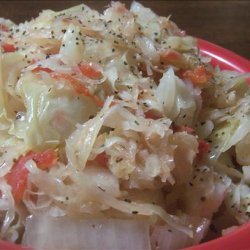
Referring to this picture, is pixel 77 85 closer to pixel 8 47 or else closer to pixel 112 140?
pixel 112 140

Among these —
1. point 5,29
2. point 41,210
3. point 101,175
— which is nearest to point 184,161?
point 101,175

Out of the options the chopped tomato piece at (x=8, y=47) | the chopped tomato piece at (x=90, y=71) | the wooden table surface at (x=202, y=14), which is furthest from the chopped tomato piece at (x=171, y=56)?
the wooden table surface at (x=202, y=14)

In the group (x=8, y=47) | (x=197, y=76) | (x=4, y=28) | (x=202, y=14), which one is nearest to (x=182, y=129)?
(x=197, y=76)

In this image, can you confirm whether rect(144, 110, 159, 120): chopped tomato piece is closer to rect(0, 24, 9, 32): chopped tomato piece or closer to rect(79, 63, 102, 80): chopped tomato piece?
rect(79, 63, 102, 80): chopped tomato piece

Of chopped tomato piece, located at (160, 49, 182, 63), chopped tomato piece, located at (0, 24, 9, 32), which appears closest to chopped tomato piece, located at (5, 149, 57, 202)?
chopped tomato piece, located at (160, 49, 182, 63)

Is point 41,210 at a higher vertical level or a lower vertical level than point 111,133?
lower

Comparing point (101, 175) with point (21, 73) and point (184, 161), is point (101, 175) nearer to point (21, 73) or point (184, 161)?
point (184, 161)

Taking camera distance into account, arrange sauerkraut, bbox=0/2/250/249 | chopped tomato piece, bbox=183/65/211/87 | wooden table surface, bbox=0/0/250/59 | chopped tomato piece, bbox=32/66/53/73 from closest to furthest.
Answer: sauerkraut, bbox=0/2/250/249, chopped tomato piece, bbox=32/66/53/73, chopped tomato piece, bbox=183/65/211/87, wooden table surface, bbox=0/0/250/59

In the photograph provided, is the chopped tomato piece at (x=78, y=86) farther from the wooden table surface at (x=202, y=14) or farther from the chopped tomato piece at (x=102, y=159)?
the wooden table surface at (x=202, y=14)
